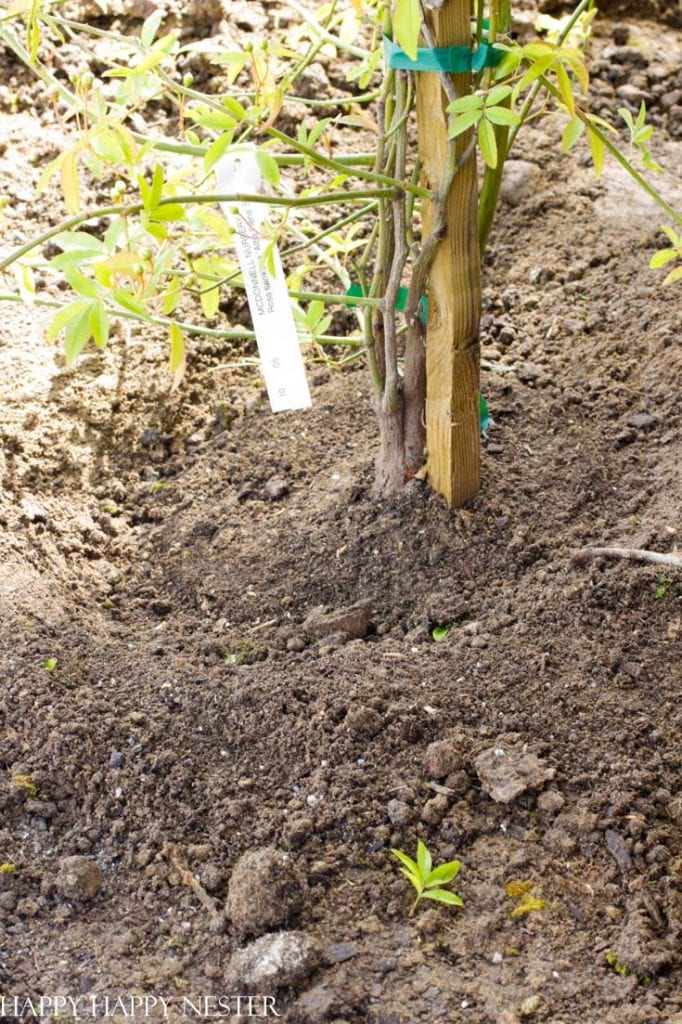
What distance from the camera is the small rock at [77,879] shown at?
1.38 meters

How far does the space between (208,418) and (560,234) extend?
37.5 inches

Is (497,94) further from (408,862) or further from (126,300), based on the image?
(408,862)

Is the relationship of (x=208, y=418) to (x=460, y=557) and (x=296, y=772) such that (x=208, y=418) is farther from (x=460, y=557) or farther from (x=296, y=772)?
(x=296, y=772)

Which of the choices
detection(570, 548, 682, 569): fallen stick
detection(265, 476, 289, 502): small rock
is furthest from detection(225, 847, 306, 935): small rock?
detection(265, 476, 289, 502): small rock

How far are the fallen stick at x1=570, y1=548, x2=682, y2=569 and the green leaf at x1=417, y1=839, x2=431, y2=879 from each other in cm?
64

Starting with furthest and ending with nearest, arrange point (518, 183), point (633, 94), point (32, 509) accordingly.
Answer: point (633, 94)
point (518, 183)
point (32, 509)

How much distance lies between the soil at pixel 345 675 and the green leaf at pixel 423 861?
5 cm

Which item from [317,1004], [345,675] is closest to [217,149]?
[345,675]

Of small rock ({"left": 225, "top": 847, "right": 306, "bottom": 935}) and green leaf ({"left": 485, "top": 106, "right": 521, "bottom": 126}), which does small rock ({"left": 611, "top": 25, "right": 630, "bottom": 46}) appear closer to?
green leaf ({"left": 485, "top": 106, "right": 521, "bottom": 126})

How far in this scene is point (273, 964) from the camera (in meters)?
1.25

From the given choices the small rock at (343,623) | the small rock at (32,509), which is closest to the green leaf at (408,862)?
the small rock at (343,623)

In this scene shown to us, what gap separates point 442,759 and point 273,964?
37 centimetres

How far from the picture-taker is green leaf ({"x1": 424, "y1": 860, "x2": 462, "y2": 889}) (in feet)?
4.45

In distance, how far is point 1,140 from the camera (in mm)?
2543
